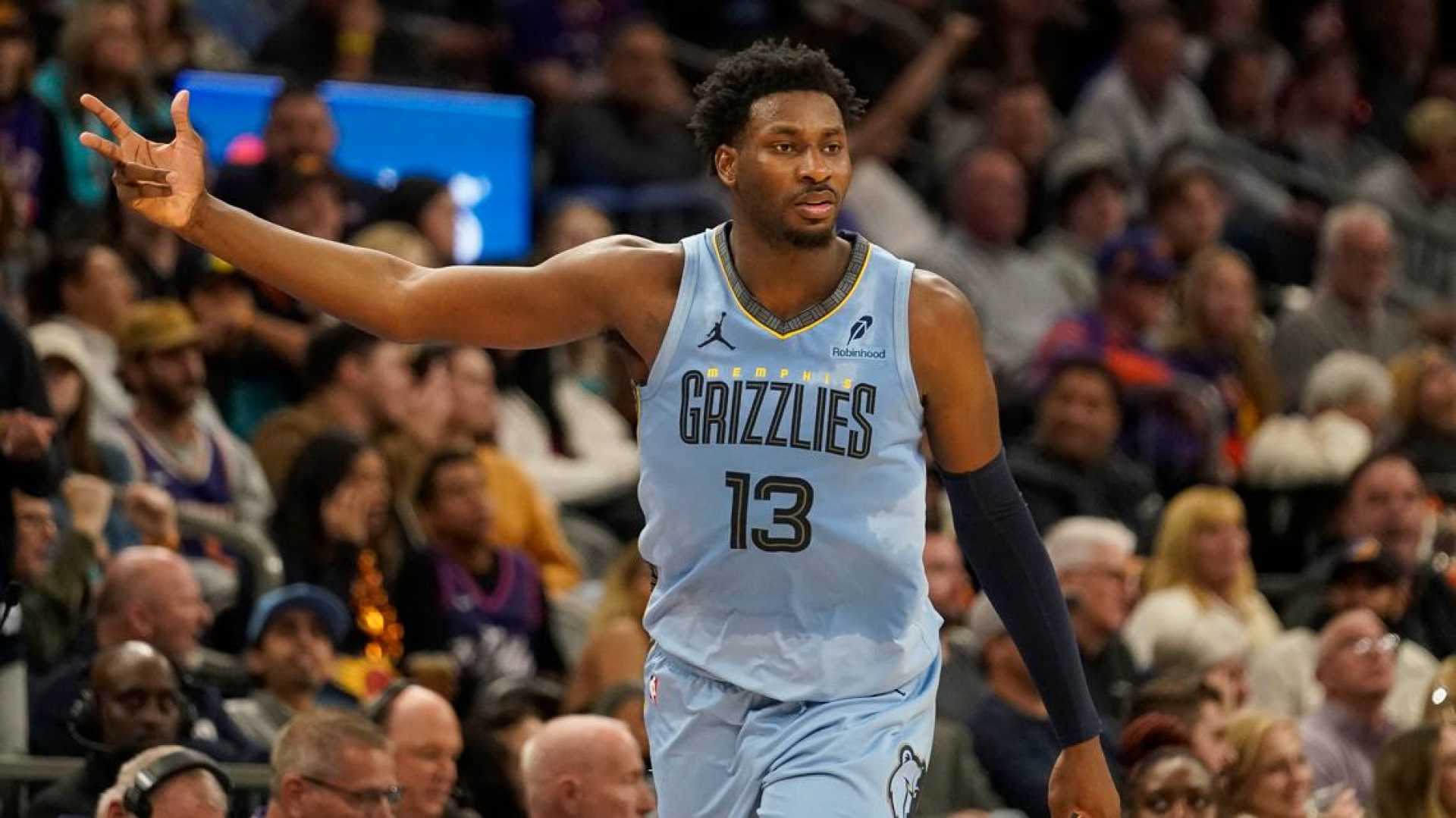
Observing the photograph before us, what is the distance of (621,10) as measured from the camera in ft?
A: 45.8

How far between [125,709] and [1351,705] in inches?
159

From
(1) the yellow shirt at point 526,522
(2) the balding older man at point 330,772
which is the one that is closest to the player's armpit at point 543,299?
(2) the balding older man at point 330,772

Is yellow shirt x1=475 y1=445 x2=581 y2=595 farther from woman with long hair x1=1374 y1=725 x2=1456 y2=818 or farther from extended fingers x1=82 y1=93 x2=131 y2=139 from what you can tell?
extended fingers x1=82 y1=93 x2=131 y2=139

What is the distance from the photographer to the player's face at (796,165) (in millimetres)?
4234

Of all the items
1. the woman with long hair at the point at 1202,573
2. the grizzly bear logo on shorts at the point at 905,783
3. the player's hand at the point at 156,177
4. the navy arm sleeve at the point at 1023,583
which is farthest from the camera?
the woman with long hair at the point at 1202,573

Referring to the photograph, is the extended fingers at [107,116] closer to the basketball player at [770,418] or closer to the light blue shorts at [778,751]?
the basketball player at [770,418]

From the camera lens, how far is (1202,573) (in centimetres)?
929

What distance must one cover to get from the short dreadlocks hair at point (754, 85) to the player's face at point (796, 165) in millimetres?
22

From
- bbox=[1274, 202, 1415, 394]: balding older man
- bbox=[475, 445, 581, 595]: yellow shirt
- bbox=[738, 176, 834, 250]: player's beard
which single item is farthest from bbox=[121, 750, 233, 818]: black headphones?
bbox=[1274, 202, 1415, 394]: balding older man

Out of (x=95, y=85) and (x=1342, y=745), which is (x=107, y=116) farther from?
(x=95, y=85)

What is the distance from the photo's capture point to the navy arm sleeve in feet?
14.4

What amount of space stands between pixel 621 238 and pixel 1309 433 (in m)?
6.81

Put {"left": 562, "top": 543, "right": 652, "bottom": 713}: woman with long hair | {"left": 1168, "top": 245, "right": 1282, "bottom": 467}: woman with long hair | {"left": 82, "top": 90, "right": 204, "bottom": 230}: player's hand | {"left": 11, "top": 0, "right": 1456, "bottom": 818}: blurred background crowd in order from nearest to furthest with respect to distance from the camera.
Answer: {"left": 82, "top": 90, "right": 204, "bottom": 230}: player's hand
{"left": 11, "top": 0, "right": 1456, "bottom": 818}: blurred background crowd
{"left": 562, "top": 543, "right": 652, "bottom": 713}: woman with long hair
{"left": 1168, "top": 245, "right": 1282, "bottom": 467}: woman with long hair

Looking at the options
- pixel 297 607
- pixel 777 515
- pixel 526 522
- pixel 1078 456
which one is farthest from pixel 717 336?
pixel 1078 456
